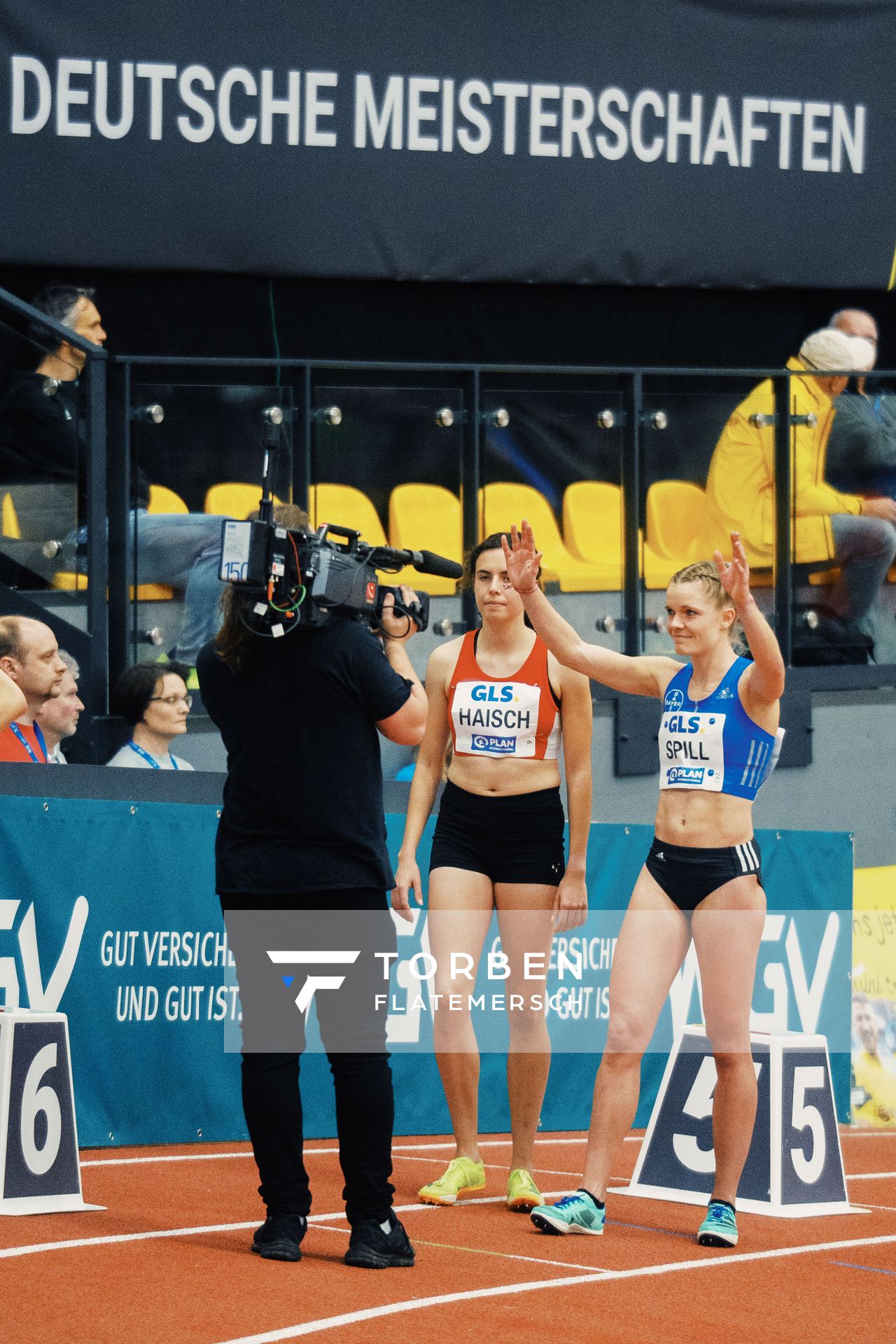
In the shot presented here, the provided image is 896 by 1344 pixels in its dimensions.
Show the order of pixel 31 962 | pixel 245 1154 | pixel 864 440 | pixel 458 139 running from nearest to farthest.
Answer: pixel 31 962 < pixel 245 1154 < pixel 864 440 < pixel 458 139

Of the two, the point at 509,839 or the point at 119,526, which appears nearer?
the point at 509,839

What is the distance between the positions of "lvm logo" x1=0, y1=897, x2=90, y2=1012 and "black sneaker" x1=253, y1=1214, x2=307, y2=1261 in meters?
1.93

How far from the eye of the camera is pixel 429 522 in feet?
28.9

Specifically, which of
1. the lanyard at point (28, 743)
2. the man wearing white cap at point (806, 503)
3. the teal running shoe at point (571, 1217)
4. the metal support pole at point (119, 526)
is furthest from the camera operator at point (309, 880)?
the man wearing white cap at point (806, 503)

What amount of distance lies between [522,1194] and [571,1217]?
0.40 metres

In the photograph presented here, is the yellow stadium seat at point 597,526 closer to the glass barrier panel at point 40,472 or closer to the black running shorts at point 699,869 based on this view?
the glass barrier panel at point 40,472

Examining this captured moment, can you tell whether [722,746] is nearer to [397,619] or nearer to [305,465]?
[397,619]

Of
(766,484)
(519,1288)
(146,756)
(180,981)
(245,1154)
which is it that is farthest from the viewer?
(766,484)

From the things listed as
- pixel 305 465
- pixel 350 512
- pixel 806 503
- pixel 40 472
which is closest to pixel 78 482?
pixel 40 472

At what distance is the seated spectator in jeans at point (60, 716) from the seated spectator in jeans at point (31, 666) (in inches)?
Result: 1.0

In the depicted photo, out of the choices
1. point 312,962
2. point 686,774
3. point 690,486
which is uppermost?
point 690,486

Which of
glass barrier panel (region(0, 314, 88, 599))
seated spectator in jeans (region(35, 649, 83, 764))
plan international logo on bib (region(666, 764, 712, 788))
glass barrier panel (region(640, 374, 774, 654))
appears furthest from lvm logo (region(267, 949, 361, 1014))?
glass barrier panel (region(640, 374, 774, 654))

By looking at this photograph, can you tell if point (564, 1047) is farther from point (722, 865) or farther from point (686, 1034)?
point (722, 865)

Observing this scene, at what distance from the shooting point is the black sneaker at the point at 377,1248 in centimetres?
444
